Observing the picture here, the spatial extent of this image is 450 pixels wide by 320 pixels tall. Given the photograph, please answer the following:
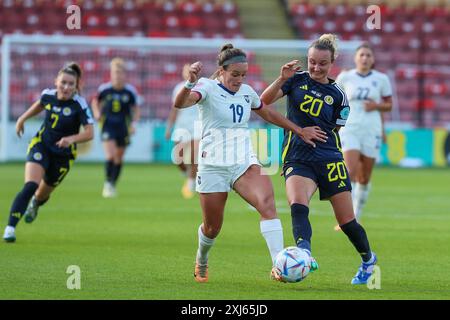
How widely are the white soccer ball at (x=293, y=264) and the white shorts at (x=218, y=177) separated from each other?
3.00ft

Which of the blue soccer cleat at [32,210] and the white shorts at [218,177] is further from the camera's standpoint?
the blue soccer cleat at [32,210]

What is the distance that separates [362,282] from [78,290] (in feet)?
8.22

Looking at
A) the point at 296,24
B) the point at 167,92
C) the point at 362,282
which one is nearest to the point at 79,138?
the point at 362,282

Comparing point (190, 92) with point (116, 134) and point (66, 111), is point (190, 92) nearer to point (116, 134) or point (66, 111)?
point (66, 111)

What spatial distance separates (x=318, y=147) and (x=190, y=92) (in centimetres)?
125

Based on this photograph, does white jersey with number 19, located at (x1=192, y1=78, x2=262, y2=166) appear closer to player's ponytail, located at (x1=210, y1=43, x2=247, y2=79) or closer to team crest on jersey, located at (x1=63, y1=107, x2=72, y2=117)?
player's ponytail, located at (x1=210, y1=43, x2=247, y2=79)

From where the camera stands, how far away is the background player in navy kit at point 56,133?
1148 centimetres

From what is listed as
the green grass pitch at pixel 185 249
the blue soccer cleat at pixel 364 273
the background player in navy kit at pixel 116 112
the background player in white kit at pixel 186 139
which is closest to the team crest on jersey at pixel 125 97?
the background player in navy kit at pixel 116 112

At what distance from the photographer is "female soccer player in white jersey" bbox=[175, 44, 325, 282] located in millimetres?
8477

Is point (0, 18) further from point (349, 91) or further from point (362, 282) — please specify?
point (362, 282)

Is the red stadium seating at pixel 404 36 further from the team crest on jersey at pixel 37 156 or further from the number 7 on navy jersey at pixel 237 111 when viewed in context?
the number 7 on navy jersey at pixel 237 111

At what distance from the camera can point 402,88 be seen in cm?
3150

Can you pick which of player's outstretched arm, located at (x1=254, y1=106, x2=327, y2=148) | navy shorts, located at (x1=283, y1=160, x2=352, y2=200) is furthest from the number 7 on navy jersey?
navy shorts, located at (x1=283, y1=160, x2=352, y2=200)

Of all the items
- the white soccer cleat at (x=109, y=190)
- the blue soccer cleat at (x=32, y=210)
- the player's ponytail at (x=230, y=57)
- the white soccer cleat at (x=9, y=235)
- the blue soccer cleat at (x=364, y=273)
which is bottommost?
the blue soccer cleat at (x=364, y=273)
